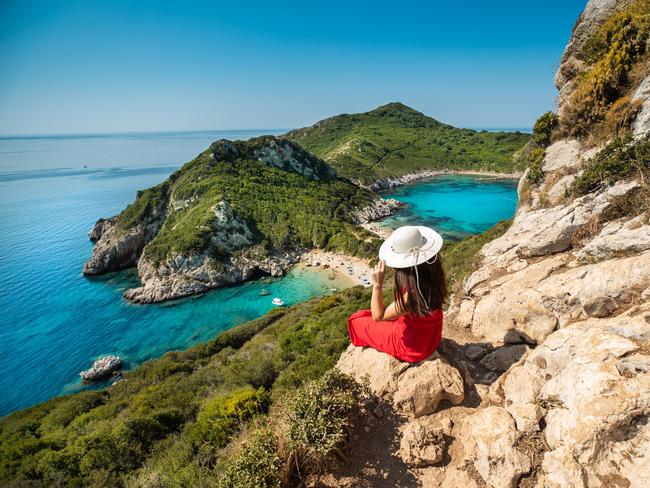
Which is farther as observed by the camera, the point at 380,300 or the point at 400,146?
the point at 400,146

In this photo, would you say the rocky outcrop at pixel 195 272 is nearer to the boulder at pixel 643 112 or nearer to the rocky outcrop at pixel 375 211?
the rocky outcrop at pixel 375 211

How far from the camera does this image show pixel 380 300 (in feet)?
16.1

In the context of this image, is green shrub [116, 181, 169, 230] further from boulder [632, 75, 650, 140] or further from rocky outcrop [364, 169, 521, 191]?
boulder [632, 75, 650, 140]

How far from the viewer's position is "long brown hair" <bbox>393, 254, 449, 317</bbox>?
14.0ft

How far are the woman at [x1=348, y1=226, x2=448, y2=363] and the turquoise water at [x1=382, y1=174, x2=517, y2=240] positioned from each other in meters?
57.7

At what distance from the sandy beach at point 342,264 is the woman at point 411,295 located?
37.2 m

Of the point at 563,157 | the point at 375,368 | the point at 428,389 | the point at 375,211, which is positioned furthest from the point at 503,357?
the point at 375,211

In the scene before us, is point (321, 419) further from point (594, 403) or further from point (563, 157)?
point (563, 157)

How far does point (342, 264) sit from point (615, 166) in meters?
41.6

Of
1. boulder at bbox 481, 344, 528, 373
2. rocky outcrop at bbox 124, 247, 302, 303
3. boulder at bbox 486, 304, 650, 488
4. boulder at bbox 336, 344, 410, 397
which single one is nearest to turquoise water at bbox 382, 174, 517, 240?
rocky outcrop at bbox 124, 247, 302, 303

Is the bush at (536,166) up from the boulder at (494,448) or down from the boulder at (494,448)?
up

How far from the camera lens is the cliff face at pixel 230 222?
4662cm

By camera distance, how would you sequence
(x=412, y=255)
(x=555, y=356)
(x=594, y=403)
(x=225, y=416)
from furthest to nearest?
(x=225, y=416) → (x=555, y=356) → (x=412, y=255) → (x=594, y=403)

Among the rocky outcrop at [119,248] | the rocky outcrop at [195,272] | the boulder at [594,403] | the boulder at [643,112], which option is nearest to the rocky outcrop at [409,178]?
the rocky outcrop at [195,272]
